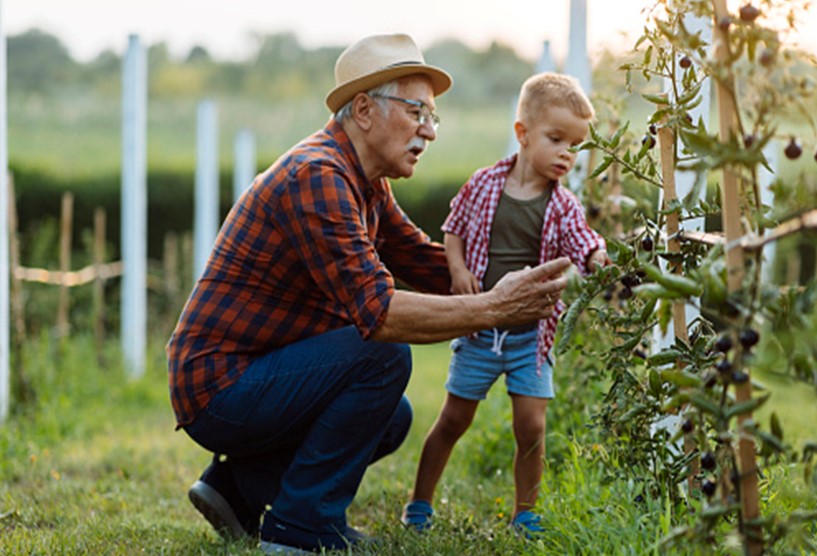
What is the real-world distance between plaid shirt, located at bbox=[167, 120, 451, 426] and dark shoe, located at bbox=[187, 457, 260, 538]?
0.31m

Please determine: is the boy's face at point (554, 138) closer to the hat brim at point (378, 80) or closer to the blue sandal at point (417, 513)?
the hat brim at point (378, 80)

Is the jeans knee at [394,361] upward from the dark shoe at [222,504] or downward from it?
upward

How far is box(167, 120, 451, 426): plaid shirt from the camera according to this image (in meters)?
3.06

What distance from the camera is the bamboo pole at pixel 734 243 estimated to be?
212cm

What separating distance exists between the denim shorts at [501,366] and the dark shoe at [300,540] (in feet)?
2.08

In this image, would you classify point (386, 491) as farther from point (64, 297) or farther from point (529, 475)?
point (64, 297)

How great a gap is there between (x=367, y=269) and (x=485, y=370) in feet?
2.51

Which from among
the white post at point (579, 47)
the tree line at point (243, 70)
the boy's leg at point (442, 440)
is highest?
the tree line at point (243, 70)

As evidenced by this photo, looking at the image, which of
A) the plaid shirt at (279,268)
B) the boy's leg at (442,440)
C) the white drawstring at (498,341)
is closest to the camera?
the plaid shirt at (279,268)

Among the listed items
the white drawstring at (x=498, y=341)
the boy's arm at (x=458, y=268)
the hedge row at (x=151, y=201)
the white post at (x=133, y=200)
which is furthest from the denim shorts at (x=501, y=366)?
the hedge row at (x=151, y=201)

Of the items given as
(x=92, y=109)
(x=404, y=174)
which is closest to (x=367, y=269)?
(x=404, y=174)

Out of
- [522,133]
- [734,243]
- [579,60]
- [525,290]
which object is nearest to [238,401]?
[525,290]

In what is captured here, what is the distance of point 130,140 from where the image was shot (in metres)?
7.57

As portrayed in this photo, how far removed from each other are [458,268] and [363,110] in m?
0.65
